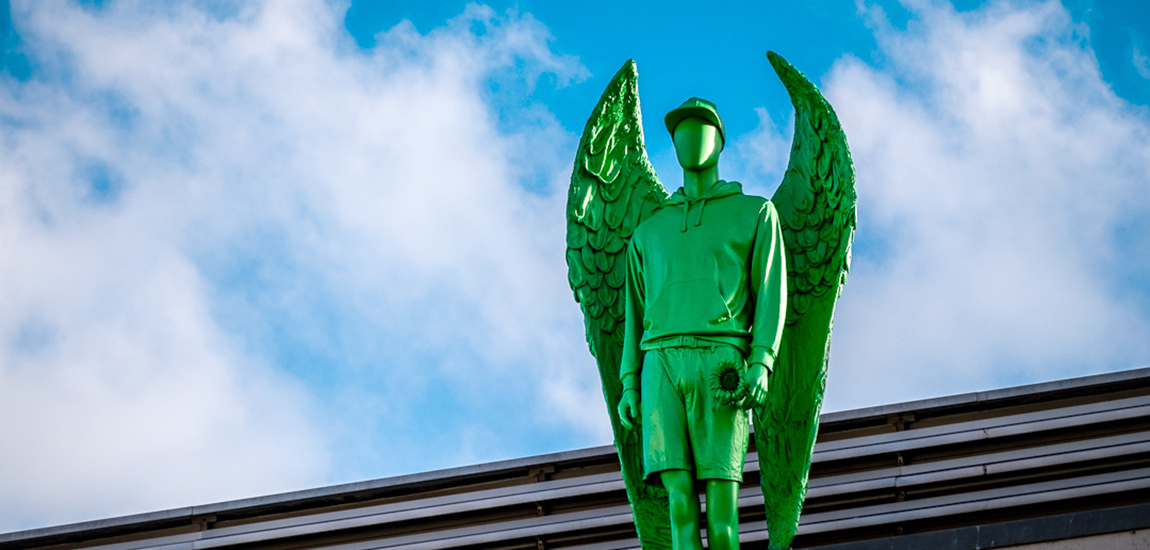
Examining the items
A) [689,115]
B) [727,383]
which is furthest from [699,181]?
[727,383]

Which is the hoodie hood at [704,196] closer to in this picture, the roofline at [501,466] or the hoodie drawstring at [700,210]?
the hoodie drawstring at [700,210]

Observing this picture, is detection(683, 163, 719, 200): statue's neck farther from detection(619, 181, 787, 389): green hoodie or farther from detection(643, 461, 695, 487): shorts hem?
detection(643, 461, 695, 487): shorts hem

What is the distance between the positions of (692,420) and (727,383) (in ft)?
0.86

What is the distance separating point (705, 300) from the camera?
20.3 ft

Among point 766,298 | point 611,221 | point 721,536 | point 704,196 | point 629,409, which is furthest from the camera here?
point 611,221

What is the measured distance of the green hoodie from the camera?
6148 millimetres

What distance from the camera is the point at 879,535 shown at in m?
11.5

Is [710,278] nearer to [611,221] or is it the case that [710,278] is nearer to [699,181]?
[699,181]

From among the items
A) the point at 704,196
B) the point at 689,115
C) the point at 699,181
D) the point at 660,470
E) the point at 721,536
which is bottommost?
the point at 721,536

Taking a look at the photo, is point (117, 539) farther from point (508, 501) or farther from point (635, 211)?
point (635, 211)

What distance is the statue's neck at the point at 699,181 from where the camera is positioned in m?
6.62

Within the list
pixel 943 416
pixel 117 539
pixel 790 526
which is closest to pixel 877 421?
pixel 943 416

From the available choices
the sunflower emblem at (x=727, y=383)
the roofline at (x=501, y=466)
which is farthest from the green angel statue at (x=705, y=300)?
the roofline at (x=501, y=466)

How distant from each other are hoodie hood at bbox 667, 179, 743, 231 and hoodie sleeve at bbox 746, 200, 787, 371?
230 mm
